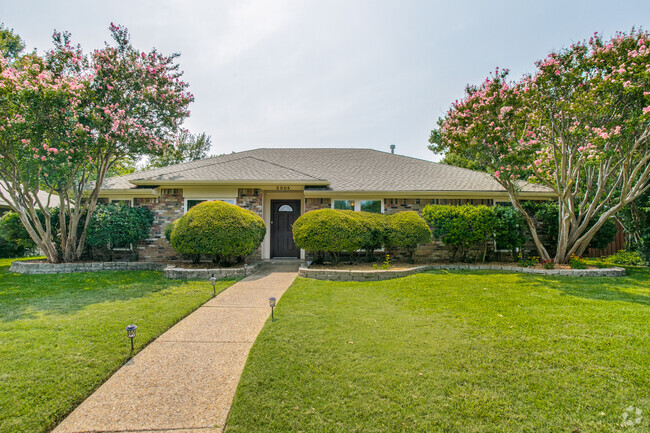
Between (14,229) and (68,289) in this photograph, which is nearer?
(68,289)

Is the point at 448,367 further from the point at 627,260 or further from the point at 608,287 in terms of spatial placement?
the point at 627,260

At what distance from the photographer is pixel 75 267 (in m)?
8.56

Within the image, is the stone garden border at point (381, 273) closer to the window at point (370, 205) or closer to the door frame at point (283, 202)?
the window at point (370, 205)

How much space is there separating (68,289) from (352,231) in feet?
21.7

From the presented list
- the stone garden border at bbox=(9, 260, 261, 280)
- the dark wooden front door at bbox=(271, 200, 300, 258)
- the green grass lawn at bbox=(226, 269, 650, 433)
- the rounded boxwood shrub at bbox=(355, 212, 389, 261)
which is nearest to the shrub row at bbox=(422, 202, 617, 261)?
the rounded boxwood shrub at bbox=(355, 212, 389, 261)

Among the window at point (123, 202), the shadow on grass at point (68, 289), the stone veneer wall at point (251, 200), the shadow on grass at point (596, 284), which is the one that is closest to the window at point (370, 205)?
the shadow on grass at point (596, 284)

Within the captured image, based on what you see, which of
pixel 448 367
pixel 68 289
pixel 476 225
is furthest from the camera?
pixel 476 225

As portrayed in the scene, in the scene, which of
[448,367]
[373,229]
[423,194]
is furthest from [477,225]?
[448,367]

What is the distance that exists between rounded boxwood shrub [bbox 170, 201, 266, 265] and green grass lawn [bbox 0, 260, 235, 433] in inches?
39.2

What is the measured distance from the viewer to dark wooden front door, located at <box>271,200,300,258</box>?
430 inches

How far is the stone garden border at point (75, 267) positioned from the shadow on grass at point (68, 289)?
360mm

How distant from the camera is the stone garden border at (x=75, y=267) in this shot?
843 cm

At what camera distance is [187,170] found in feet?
35.8

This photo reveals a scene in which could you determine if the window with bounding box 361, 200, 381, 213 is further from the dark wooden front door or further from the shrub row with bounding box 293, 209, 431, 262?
the dark wooden front door
